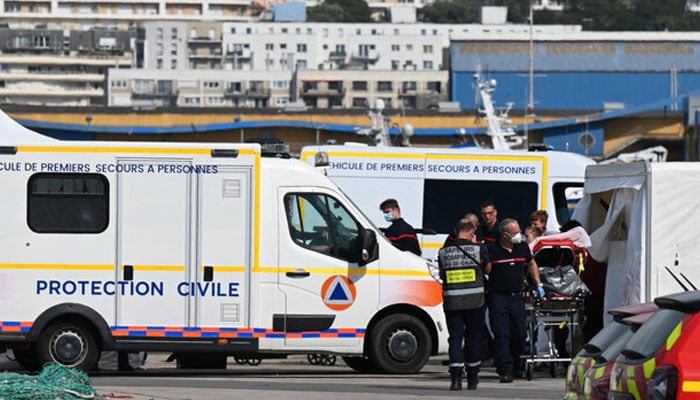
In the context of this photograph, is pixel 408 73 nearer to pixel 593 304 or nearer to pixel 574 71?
pixel 574 71

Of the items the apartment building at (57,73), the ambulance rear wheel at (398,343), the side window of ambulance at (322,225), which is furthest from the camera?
the apartment building at (57,73)

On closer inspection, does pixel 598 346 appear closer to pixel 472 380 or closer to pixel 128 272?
pixel 472 380

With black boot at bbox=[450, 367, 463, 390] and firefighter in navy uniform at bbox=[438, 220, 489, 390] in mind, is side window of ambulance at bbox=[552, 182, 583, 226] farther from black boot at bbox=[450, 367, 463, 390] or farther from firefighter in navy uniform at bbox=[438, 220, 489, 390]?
black boot at bbox=[450, 367, 463, 390]

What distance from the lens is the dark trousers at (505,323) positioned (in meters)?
17.4

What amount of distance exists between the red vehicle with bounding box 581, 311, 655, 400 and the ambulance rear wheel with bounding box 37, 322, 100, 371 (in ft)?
27.5

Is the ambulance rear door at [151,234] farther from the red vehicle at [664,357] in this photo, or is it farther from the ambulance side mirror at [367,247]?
the red vehicle at [664,357]

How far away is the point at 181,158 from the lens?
18.4 m

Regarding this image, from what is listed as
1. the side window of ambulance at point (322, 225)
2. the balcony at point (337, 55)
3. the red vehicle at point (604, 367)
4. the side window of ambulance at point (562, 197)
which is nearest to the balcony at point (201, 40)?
the balcony at point (337, 55)

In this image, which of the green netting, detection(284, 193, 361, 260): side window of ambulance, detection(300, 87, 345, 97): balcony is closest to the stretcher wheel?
detection(284, 193, 361, 260): side window of ambulance

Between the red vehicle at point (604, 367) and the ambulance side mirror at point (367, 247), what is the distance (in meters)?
7.56

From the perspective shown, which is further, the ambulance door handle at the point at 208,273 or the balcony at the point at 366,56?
the balcony at the point at 366,56

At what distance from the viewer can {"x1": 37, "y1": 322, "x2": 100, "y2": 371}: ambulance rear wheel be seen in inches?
717

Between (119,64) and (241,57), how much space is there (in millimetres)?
12885

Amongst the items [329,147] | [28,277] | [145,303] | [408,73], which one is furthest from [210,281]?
[408,73]
